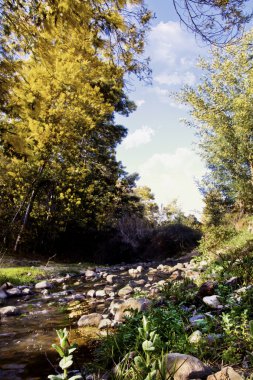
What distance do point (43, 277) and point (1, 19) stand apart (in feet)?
25.2

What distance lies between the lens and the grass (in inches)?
365

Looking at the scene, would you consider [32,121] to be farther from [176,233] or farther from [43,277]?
[176,233]

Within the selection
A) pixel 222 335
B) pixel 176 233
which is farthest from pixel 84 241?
pixel 222 335

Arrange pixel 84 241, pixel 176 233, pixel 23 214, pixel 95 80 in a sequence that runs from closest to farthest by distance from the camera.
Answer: pixel 95 80 < pixel 23 214 < pixel 84 241 < pixel 176 233

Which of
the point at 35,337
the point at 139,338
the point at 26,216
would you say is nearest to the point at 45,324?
the point at 35,337

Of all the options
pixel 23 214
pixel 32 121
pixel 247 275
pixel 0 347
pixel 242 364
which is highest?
pixel 32 121

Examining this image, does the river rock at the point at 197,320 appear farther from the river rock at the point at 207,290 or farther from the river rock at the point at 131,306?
the river rock at the point at 207,290

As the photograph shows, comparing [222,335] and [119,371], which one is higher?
[222,335]

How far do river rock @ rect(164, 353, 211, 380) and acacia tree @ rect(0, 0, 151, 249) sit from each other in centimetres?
485

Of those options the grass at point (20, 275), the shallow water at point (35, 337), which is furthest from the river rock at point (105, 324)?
the grass at point (20, 275)

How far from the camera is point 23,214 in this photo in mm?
17219

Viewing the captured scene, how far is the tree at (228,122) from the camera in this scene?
17453 mm

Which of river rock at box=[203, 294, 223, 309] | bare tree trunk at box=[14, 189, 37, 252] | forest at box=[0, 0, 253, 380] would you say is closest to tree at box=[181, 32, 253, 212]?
forest at box=[0, 0, 253, 380]

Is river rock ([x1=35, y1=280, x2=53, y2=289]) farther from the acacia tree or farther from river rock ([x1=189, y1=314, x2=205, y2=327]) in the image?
river rock ([x1=189, y1=314, x2=205, y2=327])
